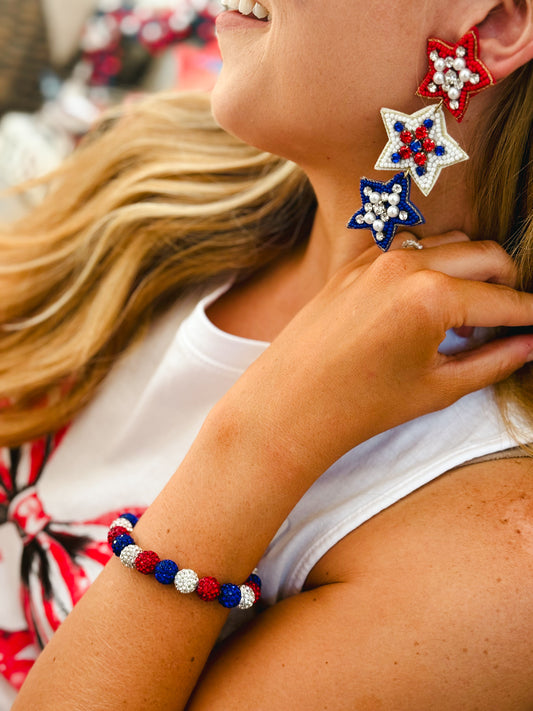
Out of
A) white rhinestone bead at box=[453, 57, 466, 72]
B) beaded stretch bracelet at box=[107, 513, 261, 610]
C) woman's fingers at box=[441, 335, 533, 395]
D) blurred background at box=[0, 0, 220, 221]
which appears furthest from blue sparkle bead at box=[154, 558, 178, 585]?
blurred background at box=[0, 0, 220, 221]

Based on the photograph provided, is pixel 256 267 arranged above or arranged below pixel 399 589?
above

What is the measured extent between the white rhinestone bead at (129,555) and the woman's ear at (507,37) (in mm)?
673

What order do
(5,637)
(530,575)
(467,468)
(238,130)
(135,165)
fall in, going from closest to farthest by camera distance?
(530,575), (467,468), (238,130), (5,637), (135,165)

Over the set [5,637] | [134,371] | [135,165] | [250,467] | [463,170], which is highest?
[463,170]

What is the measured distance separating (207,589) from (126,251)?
0.66m

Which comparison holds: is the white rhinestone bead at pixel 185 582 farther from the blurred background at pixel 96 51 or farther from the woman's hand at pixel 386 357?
the blurred background at pixel 96 51

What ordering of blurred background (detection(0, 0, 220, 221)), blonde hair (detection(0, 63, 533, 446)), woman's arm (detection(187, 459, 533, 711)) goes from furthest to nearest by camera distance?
blurred background (detection(0, 0, 220, 221)) → blonde hair (detection(0, 63, 533, 446)) → woman's arm (detection(187, 459, 533, 711))

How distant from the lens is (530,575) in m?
0.70

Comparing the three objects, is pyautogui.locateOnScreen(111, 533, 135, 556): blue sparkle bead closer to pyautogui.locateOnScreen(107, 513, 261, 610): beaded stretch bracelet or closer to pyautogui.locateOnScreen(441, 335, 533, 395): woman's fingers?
pyautogui.locateOnScreen(107, 513, 261, 610): beaded stretch bracelet

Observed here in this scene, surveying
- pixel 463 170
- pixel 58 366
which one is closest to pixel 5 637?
pixel 58 366

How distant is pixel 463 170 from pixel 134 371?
0.62 metres

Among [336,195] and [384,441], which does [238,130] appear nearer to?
[336,195]

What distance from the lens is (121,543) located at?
812mm

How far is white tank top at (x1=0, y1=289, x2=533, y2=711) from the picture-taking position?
0.85m
